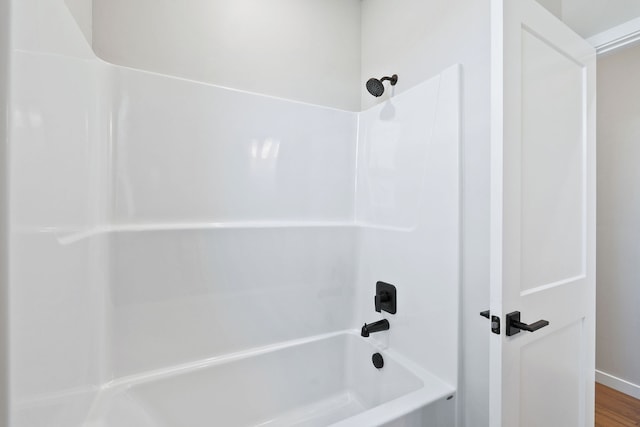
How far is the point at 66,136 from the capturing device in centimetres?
87

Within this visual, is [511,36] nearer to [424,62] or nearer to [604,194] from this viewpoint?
[424,62]

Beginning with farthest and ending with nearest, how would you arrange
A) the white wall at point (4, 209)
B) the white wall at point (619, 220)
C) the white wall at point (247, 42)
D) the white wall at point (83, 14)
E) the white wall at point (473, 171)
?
the white wall at point (619, 220), the white wall at point (247, 42), the white wall at point (473, 171), the white wall at point (83, 14), the white wall at point (4, 209)

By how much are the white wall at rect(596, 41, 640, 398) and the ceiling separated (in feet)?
4.65

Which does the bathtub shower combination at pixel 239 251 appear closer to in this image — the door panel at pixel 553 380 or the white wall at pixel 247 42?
the white wall at pixel 247 42

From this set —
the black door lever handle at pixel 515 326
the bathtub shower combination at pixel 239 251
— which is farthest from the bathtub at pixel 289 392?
the black door lever handle at pixel 515 326

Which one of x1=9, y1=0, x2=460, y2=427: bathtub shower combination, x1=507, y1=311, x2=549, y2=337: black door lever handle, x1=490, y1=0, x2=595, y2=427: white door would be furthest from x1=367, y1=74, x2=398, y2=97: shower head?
x1=507, y1=311, x2=549, y2=337: black door lever handle

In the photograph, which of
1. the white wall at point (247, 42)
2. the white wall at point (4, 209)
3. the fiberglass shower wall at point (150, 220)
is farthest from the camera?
the white wall at point (247, 42)

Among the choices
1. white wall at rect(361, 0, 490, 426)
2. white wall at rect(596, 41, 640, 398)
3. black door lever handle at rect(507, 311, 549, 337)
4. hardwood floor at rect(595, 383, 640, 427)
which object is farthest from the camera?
white wall at rect(596, 41, 640, 398)

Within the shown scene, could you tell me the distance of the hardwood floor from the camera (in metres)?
1.84

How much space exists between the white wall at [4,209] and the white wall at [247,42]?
3.17ft

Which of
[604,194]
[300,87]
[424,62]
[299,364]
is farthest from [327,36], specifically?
[604,194]

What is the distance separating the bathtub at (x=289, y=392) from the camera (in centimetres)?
120

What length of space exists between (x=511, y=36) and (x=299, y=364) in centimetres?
181

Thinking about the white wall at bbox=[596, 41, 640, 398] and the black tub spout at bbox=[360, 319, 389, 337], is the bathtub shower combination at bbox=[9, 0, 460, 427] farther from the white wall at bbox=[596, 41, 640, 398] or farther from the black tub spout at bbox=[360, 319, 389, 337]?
the white wall at bbox=[596, 41, 640, 398]
